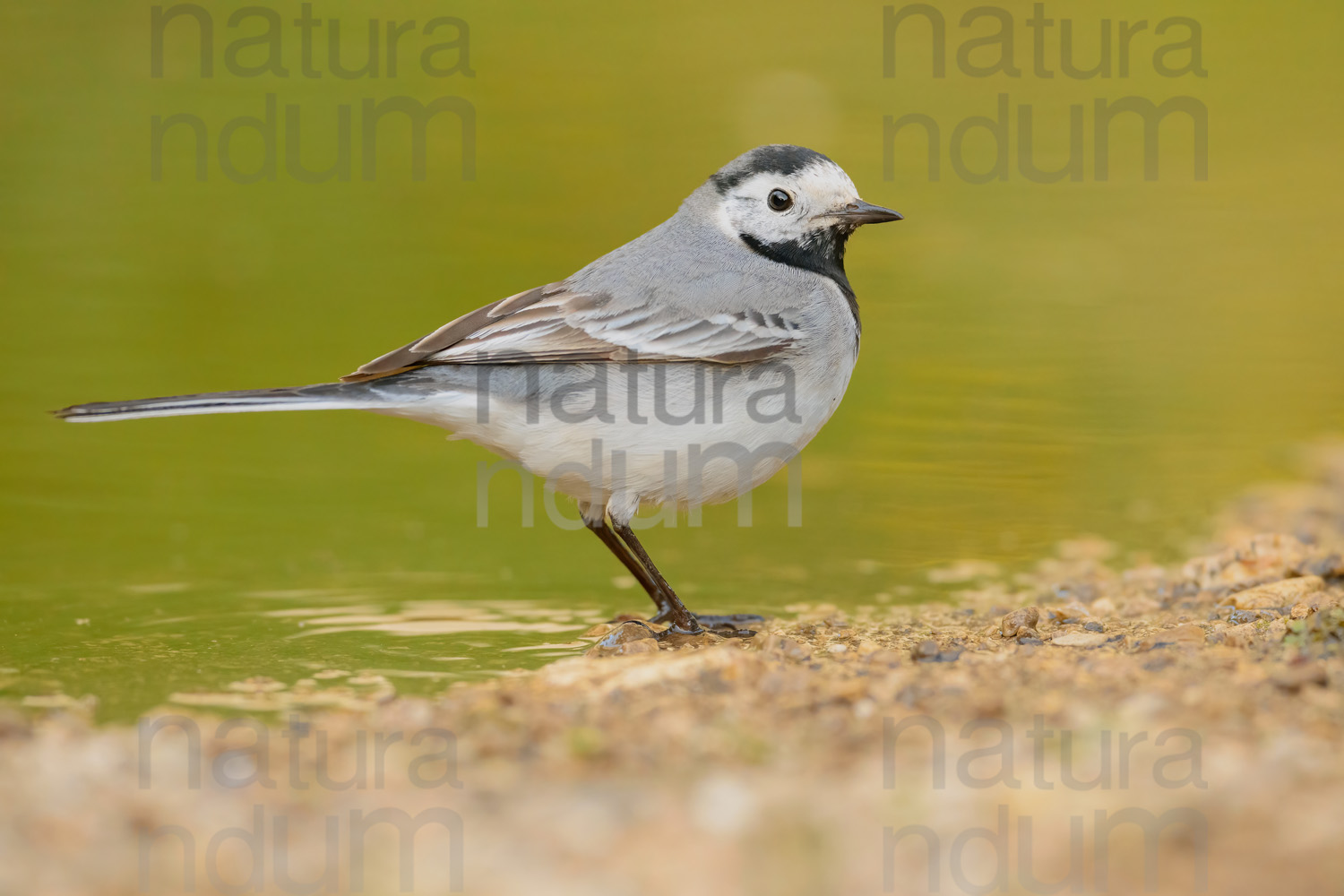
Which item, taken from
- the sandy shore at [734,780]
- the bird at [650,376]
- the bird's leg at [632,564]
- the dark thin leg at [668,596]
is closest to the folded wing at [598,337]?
the bird at [650,376]

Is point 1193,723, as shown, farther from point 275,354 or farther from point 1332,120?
point 1332,120

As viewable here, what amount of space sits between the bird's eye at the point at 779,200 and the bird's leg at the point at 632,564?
163 centimetres

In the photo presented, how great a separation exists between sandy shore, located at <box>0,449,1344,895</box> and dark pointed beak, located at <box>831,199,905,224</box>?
2097 mm

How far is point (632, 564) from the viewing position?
6.22 metres

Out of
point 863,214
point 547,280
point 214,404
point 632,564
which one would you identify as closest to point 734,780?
point 214,404

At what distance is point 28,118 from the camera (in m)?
15.9

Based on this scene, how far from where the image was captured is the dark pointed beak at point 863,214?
5.91m

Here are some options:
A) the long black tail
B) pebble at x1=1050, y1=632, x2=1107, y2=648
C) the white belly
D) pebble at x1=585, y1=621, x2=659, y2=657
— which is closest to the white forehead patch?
the white belly

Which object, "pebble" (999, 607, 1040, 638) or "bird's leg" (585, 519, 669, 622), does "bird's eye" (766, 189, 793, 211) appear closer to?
"bird's leg" (585, 519, 669, 622)

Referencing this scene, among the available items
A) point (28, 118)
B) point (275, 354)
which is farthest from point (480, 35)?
point (275, 354)

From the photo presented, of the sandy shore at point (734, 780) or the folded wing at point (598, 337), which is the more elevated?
the folded wing at point (598, 337)

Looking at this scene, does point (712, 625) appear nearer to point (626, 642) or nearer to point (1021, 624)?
point (626, 642)

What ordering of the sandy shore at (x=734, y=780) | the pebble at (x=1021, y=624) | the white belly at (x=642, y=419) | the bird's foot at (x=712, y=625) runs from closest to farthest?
1. the sandy shore at (x=734, y=780)
2. the pebble at (x=1021, y=624)
3. the white belly at (x=642, y=419)
4. the bird's foot at (x=712, y=625)

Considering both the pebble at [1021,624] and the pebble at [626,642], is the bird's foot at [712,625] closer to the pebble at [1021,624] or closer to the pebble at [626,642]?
the pebble at [626,642]
